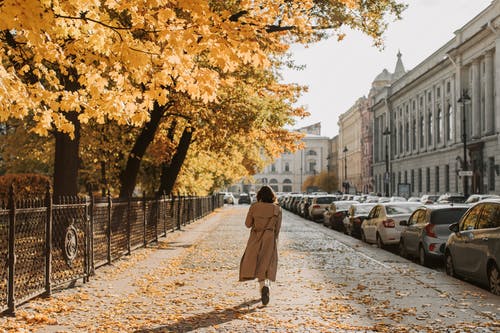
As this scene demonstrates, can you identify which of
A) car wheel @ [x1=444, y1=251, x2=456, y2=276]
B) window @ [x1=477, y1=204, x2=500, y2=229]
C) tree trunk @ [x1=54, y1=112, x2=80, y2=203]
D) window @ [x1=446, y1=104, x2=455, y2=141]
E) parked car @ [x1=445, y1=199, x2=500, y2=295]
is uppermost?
window @ [x1=446, y1=104, x2=455, y2=141]

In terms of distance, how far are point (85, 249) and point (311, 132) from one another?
606ft

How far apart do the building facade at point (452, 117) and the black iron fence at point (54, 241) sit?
1123 inches

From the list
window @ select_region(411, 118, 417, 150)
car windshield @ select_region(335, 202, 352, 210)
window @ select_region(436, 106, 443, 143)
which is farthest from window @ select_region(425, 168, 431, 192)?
car windshield @ select_region(335, 202, 352, 210)

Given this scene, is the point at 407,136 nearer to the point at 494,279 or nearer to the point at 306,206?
the point at 306,206

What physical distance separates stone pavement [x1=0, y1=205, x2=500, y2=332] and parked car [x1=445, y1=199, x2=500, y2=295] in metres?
0.29

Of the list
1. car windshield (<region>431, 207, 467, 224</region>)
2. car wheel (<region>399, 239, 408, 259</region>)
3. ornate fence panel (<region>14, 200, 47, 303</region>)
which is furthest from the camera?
car wheel (<region>399, 239, 408, 259</region>)

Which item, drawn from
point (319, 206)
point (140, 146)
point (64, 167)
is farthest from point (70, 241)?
point (319, 206)

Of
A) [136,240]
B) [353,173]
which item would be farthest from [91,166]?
[353,173]

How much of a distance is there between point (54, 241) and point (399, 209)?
13.2 m

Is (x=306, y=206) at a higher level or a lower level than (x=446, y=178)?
lower

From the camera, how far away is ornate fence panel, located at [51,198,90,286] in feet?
39.1

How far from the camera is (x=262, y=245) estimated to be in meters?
10.7

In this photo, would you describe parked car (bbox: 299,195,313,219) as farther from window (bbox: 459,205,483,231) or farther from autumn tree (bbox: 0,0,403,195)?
window (bbox: 459,205,483,231)

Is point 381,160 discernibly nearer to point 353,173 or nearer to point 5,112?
point 353,173
